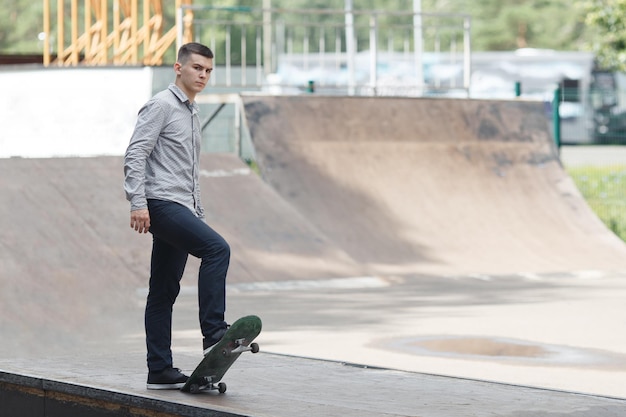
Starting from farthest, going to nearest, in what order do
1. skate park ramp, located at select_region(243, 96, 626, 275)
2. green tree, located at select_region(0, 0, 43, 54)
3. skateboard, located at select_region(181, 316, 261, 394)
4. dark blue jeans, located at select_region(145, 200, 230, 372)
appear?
green tree, located at select_region(0, 0, 43, 54) < skate park ramp, located at select_region(243, 96, 626, 275) < dark blue jeans, located at select_region(145, 200, 230, 372) < skateboard, located at select_region(181, 316, 261, 394)

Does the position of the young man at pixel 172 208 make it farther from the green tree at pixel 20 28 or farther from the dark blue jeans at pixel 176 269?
the green tree at pixel 20 28

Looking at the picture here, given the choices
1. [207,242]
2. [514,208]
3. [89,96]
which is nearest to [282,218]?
[514,208]

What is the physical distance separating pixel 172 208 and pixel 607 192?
13.8 metres

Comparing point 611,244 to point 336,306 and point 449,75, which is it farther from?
point 449,75

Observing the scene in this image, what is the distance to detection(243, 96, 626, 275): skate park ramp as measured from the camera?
14617 mm

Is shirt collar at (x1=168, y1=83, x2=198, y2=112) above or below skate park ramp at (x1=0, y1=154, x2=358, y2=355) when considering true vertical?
above

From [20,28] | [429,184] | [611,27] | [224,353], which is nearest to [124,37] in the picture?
[429,184]

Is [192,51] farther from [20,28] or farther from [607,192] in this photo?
[20,28]

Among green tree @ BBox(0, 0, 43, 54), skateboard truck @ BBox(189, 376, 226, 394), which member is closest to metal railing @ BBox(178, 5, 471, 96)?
skateboard truck @ BBox(189, 376, 226, 394)

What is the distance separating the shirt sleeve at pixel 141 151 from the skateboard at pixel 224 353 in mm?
743

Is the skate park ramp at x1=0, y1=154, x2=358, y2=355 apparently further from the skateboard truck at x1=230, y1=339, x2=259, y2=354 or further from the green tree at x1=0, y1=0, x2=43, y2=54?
the green tree at x1=0, y1=0, x2=43, y2=54

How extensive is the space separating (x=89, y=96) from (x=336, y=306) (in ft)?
32.5

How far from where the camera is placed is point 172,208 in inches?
227

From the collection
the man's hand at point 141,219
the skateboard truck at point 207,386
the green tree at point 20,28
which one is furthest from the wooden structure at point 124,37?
the green tree at point 20,28
